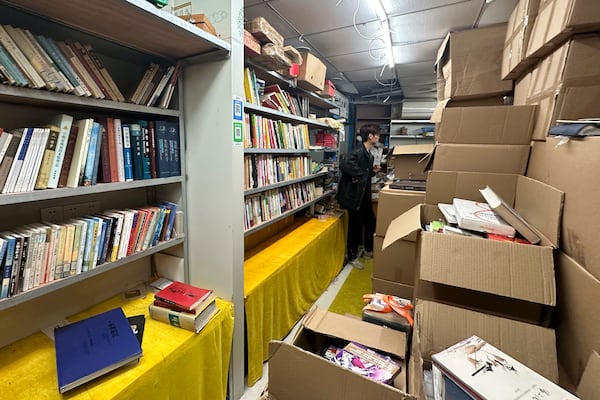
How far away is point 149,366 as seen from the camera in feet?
3.31

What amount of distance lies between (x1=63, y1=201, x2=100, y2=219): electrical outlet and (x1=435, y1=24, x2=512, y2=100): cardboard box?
219 centimetres

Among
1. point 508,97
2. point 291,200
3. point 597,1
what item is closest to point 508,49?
point 508,97

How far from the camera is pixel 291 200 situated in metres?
2.60

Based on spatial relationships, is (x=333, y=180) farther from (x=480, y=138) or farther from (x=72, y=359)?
(x=72, y=359)

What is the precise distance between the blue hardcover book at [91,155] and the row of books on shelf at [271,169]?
867 mm

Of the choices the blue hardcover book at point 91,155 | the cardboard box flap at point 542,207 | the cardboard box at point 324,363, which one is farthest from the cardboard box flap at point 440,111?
the blue hardcover book at point 91,155

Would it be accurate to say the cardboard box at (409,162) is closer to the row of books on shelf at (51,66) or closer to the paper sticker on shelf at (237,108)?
the paper sticker on shelf at (237,108)

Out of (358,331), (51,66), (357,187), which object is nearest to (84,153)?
(51,66)

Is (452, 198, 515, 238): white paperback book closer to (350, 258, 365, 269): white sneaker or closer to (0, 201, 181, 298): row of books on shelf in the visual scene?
(0, 201, 181, 298): row of books on shelf

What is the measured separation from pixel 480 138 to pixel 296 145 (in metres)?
1.46

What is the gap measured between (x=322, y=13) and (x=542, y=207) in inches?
81.2

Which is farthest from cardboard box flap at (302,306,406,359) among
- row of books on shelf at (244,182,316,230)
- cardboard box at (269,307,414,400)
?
row of books on shelf at (244,182,316,230)

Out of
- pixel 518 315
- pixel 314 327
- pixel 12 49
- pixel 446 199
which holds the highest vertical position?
pixel 12 49

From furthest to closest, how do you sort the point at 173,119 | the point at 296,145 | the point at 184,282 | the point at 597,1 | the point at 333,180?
the point at 333,180 < the point at 296,145 < the point at 184,282 < the point at 173,119 < the point at 597,1
